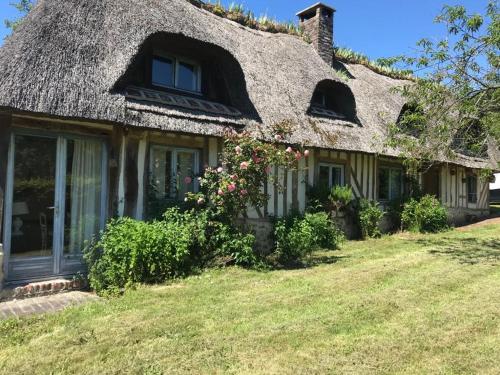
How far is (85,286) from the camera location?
5.73 m

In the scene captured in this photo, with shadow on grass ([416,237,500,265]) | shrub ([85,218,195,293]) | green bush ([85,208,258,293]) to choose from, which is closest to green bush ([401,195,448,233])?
shadow on grass ([416,237,500,265])

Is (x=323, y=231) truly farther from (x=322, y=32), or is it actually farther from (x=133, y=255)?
(x=322, y=32)

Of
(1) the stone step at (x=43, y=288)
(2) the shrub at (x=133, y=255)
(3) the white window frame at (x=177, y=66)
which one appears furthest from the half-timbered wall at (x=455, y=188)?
(1) the stone step at (x=43, y=288)

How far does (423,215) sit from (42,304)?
393 inches

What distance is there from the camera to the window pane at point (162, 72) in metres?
7.75

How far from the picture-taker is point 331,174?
10.4 meters

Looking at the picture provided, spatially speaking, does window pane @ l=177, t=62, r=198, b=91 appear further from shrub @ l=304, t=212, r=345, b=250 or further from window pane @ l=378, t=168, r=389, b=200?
window pane @ l=378, t=168, r=389, b=200

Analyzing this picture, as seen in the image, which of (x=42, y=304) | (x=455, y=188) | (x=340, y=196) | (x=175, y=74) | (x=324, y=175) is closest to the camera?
(x=42, y=304)

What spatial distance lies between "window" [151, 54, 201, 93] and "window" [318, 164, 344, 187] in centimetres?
379

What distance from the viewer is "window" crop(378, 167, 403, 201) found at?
38.9ft

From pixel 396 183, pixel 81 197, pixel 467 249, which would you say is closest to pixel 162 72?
pixel 81 197

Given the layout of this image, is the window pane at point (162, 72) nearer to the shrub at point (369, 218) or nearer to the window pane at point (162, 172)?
the window pane at point (162, 172)

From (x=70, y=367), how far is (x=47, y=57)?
174 inches

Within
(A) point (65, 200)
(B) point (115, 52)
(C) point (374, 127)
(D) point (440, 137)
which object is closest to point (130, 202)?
(A) point (65, 200)
